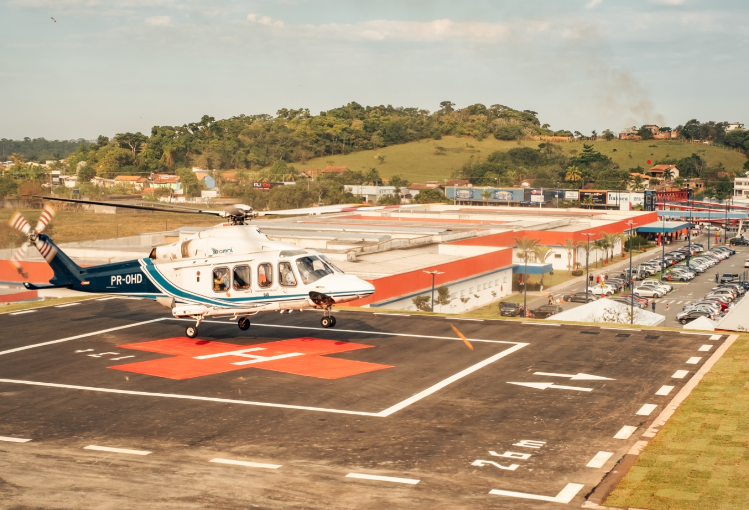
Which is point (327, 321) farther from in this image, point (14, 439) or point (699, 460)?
point (699, 460)

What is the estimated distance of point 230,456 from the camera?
16.6 meters

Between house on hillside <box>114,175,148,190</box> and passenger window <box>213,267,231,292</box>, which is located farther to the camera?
house on hillside <box>114,175,148,190</box>

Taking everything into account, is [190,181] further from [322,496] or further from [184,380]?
[322,496]

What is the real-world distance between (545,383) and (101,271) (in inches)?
674

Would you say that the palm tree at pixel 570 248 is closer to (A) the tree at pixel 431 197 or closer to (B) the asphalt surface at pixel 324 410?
(B) the asphalt surface at pixel 324 410

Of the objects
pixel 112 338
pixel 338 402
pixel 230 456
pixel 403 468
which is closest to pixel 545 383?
pixel 338 402

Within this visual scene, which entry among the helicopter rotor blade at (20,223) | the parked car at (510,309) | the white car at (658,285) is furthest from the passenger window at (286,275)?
the white car at (658,285)

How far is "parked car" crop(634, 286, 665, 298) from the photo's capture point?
77.6 metres

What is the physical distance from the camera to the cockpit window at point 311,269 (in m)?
26.7

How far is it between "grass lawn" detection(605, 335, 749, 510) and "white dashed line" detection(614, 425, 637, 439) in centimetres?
65

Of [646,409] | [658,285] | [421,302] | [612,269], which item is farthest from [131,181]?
[646,409]

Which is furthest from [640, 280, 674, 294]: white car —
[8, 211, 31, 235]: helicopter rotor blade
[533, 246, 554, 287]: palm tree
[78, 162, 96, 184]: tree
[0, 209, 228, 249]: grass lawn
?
[78, 162, 96, 184]: tree

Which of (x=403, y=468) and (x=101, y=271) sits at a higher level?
(x=101, y=271)

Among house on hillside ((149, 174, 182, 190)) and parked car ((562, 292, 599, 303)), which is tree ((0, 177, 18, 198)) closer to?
house on hillside ((149, 174, 182, 190))
